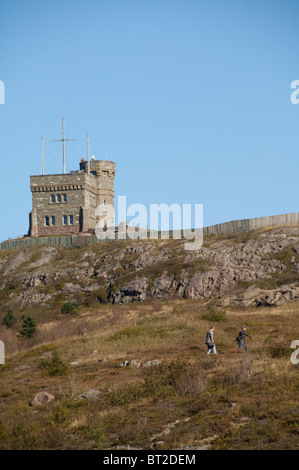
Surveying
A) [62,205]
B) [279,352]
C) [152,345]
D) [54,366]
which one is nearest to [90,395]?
[54,366]

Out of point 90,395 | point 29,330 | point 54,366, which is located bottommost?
point 90,395

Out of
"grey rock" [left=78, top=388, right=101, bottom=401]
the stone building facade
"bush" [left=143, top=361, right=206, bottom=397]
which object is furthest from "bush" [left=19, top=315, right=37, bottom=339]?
the stone building facade

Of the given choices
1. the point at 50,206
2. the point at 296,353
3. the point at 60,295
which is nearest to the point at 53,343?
the point at 296,353

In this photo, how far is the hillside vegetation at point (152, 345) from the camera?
2297 centimetres

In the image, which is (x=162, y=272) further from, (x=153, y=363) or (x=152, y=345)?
(x=153, y=363)

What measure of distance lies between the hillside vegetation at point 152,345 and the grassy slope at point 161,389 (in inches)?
2.5

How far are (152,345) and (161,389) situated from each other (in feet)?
38.2

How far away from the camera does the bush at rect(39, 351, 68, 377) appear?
113 feet

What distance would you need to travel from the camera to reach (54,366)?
35.2 m
